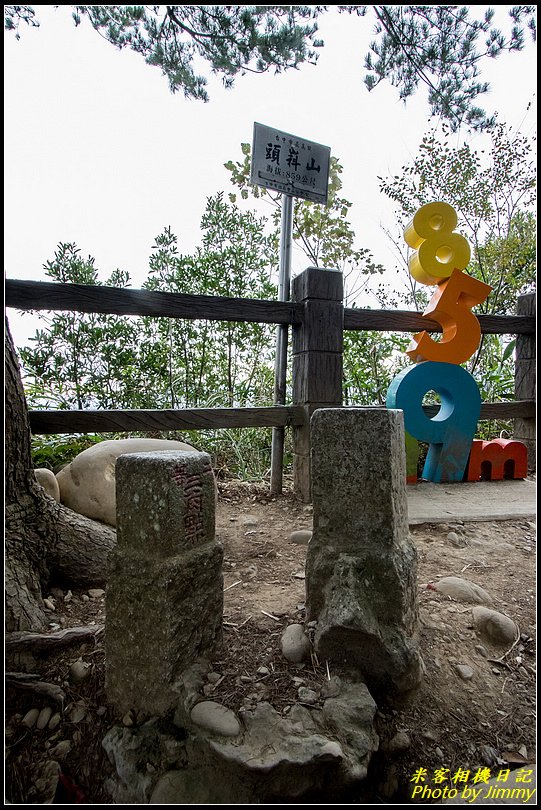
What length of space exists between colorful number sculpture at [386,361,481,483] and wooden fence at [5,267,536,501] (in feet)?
0.86

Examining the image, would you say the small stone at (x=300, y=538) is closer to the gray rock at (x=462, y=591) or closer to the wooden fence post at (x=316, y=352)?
the wooden fence post at (x=316, y=352)

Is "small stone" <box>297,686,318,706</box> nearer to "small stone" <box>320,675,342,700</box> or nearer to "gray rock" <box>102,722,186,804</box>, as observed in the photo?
"small stone" <box>320,675,342,700</box>

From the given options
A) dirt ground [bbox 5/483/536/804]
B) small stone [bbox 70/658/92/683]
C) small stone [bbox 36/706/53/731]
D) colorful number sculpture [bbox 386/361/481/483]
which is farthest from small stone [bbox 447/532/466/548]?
small stone [bbox 36/706/53/731]

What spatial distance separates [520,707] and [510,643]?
0.91 feet

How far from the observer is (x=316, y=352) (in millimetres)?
3219

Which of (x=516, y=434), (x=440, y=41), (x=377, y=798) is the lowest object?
(x=377, y=798)

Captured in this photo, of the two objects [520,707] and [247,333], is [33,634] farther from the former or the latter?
[247,333]

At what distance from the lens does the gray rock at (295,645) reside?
4.73 feet

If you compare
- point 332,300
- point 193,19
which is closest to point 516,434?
point 332,300

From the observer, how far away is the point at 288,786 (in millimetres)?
1085

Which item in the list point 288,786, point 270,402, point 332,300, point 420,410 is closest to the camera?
point 288,786

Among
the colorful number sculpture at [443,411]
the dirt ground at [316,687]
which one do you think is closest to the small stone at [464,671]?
the dirt ground at [316,687]

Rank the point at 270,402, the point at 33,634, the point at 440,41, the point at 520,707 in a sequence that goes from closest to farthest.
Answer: the point at 520,707 < the point at 33,634 < the point at 440,41 < the point at 270,402

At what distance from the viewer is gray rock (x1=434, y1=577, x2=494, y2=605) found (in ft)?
6.13
